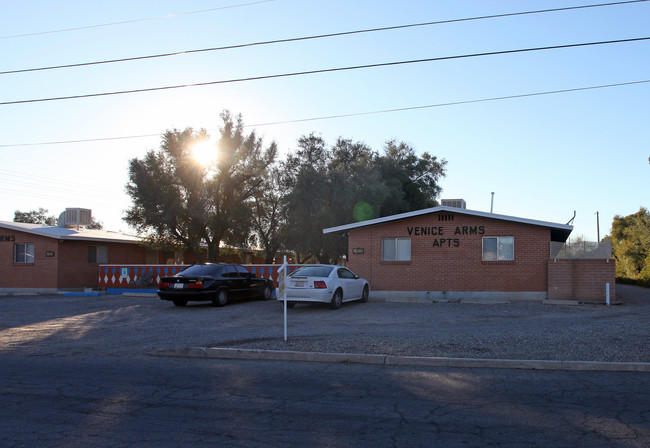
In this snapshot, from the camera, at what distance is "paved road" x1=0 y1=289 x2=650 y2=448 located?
17.9 feet

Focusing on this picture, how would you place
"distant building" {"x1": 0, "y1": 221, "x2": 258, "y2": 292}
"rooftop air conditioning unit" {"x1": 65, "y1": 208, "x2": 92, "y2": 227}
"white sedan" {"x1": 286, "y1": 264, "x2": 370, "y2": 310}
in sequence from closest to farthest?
"white sedan" {"x1": 286, "y1": 264, "x2": 370, "y2": 310}, "distant building" {"x1": 0, "y1": 221, "x2": 258, "y2": 292}, "rooftop air conditioning unit" {"x1": 65, "y1": 208, "x2": 92, "y2": 227}

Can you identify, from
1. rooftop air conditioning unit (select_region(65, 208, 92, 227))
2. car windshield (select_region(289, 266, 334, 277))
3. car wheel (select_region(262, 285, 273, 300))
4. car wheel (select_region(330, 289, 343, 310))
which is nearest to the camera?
car wheel (select_region(330, 289, 343, 310))

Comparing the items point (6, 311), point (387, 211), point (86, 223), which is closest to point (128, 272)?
point (86, 223)

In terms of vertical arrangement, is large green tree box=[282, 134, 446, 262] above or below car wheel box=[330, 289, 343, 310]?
above

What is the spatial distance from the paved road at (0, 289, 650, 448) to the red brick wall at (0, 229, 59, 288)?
15.3 m

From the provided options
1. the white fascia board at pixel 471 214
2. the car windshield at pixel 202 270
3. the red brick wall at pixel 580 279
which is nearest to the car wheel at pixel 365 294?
the white fascia board at pixel 471 214

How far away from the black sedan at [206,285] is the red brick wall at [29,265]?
11.3 meters

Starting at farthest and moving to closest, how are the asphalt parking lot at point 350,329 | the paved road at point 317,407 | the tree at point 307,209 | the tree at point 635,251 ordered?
the tree at point 635,251 → the tree at point 307,209 → the asphalt parking lot at point 350,329 → the paved road at point 317,407

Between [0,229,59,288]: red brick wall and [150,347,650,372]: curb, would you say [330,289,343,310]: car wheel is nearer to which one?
[150,347,650,372]: curb

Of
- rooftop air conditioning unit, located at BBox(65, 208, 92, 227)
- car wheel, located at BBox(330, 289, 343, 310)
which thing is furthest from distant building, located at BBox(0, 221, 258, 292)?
car wheel, located at BBox(330, 289, 343, 310)

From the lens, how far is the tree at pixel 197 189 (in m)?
32.7

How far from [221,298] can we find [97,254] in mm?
13828

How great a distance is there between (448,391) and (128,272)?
2315 centimetres

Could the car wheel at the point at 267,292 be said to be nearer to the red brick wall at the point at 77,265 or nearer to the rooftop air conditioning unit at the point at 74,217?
the red brick wall at the point at 77,265
